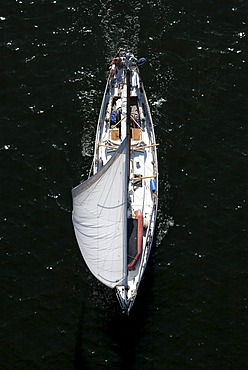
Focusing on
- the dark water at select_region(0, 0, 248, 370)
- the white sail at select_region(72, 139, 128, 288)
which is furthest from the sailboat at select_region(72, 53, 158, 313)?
the dark water at select_region(0, 0, 248, 370)

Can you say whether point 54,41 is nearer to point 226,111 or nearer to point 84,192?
point 226,111

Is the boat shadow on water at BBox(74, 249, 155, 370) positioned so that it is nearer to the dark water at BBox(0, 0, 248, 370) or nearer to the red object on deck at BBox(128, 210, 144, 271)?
the dark water at BBox(0, 0, 248, 370)

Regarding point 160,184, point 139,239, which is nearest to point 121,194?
point 139,239

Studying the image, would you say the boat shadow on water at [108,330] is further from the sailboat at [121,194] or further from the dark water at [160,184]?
the sailboat at [121,194]

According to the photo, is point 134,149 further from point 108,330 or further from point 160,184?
point 108,330

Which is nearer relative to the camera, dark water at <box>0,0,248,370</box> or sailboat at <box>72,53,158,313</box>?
sailboat at <box>72,53,158,313</box>

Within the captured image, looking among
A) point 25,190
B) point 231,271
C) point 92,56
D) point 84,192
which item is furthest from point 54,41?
point 231,271

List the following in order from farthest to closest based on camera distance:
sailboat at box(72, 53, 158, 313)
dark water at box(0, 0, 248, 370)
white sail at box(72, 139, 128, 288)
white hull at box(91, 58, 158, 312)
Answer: dark water at box(0, 0, 248, 370) < white hull at box(91, 58, 158, 312) < sailboat at box(72, 53, 158, 313) < white sail at box(72, 139, 128, 288)

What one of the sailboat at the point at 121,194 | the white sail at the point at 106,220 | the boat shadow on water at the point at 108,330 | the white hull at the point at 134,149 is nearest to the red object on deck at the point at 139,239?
the sailboat at the point at 121,194
